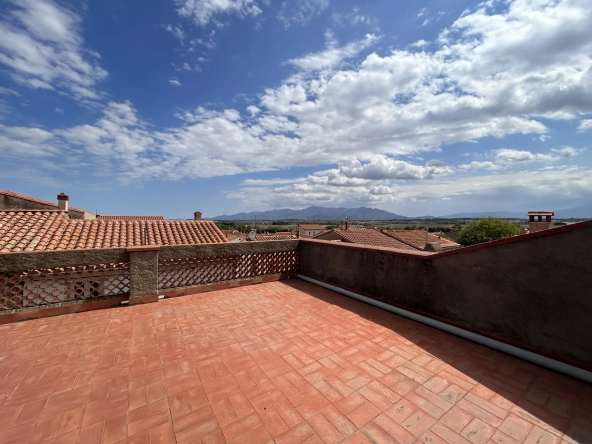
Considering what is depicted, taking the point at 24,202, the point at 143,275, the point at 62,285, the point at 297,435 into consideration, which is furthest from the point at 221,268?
the point at 24,202

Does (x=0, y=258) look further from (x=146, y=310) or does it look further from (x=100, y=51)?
(x=100, y=51)

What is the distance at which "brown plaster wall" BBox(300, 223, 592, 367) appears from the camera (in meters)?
2.78

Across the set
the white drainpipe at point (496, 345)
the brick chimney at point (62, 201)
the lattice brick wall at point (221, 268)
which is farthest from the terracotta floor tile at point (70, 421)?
the brick chimney at point (62, 201)

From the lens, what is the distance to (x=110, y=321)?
4410 mm

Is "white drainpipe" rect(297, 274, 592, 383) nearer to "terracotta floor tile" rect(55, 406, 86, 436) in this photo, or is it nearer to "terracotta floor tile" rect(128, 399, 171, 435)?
"terracotta floor tile" rect(128, 399, 171, 435)

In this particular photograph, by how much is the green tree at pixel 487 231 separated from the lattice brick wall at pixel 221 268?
1337 inches

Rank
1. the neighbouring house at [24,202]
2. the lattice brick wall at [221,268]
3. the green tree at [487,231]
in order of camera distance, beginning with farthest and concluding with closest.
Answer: the green tree at [487,231]
the neighbouring house at [24,202]
the lattice brick wall at [221,268]

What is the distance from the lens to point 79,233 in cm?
843

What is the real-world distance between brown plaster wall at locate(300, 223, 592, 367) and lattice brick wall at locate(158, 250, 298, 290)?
338 cm

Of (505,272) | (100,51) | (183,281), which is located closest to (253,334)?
(183,281)

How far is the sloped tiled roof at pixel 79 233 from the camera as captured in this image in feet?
23.6

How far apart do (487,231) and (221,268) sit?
38.9m

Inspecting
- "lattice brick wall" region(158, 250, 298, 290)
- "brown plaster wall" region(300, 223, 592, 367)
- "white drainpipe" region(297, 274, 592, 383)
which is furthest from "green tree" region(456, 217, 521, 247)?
"brown plaster wall" region(300, 223, 592, 367)

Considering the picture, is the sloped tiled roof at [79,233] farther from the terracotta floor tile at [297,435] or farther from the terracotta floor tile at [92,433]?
the terracotta floor tile at [297,435]
